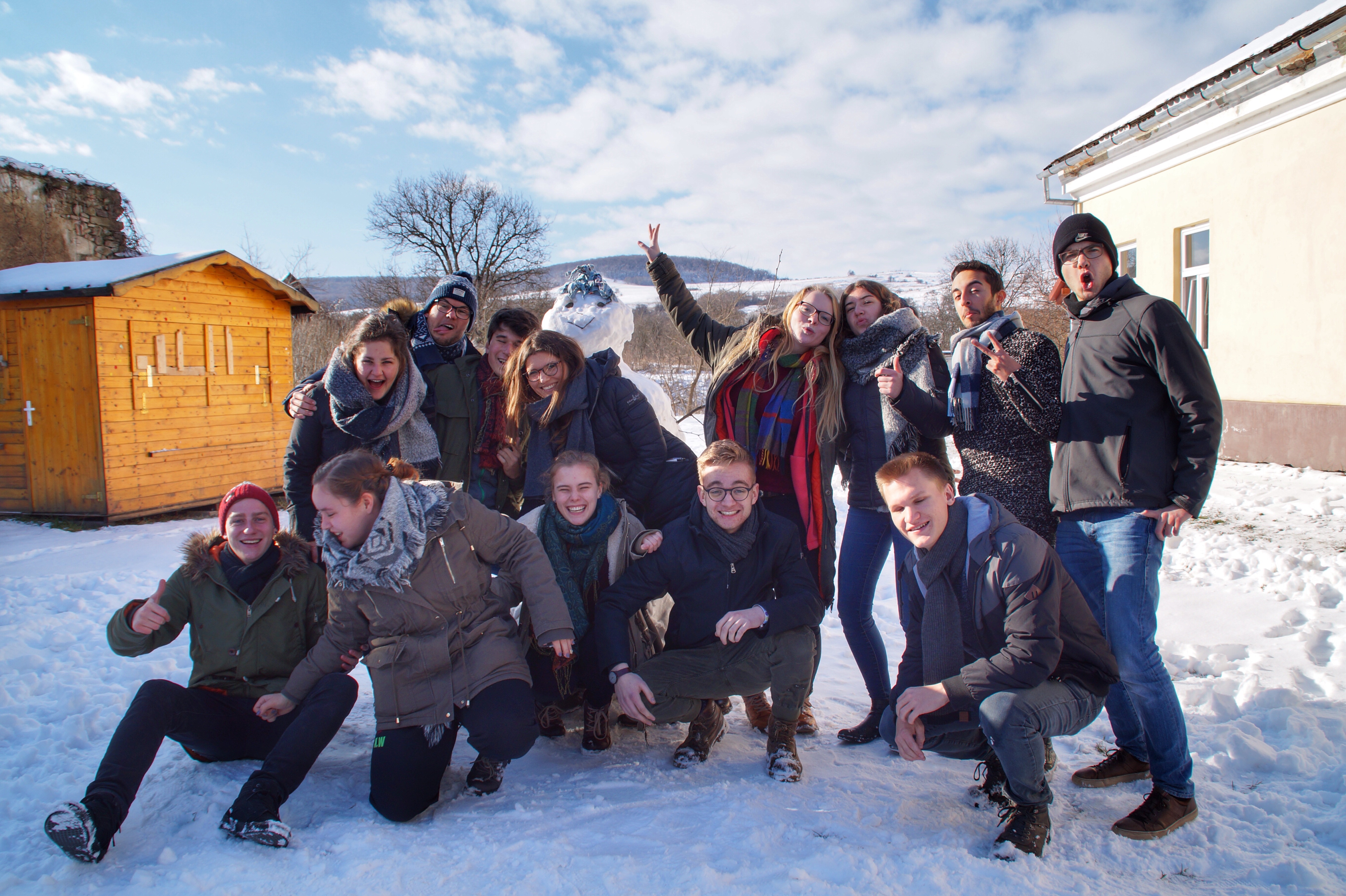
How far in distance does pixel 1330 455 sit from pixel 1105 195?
4914mm

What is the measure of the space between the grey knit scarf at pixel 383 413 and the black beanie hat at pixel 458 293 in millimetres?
586

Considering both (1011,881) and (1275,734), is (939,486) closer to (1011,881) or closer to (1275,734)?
(1011,881)

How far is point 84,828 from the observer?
2078 millimetres

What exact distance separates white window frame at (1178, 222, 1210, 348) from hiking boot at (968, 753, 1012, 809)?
27.4ft

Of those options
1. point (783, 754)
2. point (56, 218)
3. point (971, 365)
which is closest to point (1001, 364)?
point (971, 365)

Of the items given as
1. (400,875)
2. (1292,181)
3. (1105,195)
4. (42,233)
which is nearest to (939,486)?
(400,875)

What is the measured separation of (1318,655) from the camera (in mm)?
3471

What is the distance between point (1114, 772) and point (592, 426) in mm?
2369

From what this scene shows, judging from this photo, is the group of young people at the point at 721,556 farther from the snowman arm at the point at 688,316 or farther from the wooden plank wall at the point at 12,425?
the wooden plank wall at the point at 12,425

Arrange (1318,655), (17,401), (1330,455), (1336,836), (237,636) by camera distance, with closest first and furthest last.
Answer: (1336,836), (237,636), (1318,655), (1330,455), (17,401)

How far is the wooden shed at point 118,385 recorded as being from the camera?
26.9 feet

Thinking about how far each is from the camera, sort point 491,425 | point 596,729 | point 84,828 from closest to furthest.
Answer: point 84,828, point 596,729, point 491,425

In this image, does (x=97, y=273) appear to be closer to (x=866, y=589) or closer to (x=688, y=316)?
(x=688, y=316)

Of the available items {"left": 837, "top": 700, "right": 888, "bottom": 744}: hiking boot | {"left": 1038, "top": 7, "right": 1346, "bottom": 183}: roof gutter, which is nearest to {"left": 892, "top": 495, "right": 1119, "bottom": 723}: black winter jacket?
{"left": 837, "top": 700, "right": 888, "bottom": 744}: hiking boot
